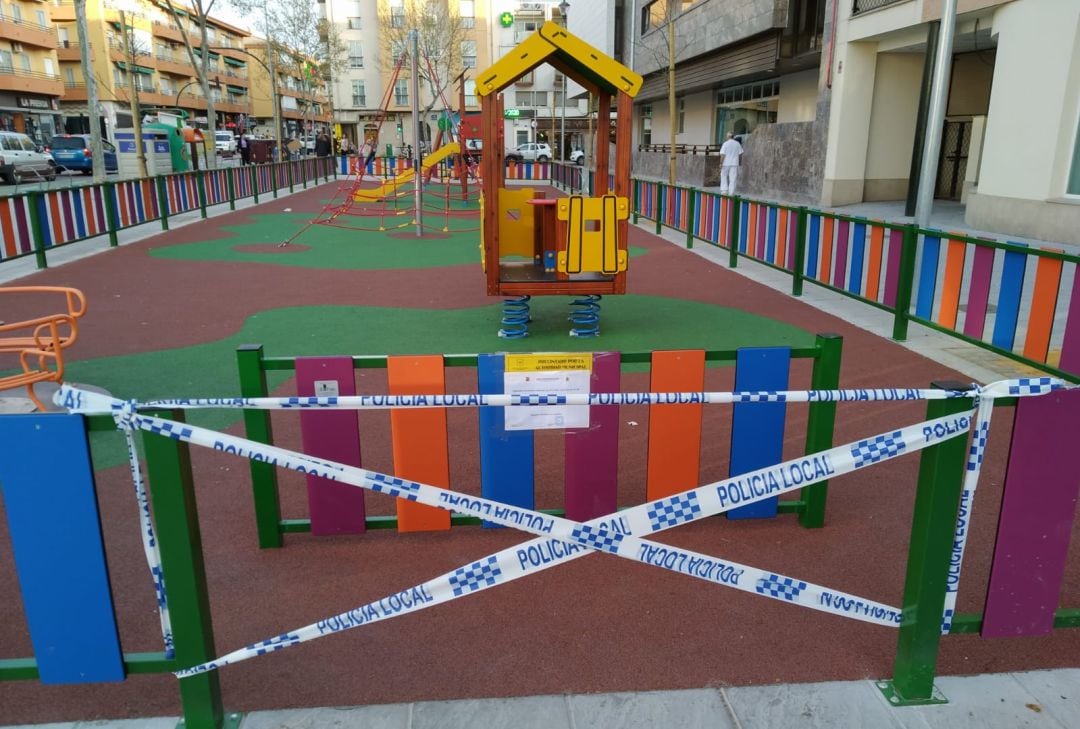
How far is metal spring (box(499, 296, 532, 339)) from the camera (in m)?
8.65

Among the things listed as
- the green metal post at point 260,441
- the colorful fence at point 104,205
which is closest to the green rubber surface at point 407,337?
the green metal post at point 260,441

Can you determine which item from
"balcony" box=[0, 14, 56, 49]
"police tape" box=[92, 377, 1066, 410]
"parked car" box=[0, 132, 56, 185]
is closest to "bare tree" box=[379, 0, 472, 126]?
"parked car" box=[0, 132, 56, 185]

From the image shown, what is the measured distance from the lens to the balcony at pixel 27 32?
176 feet

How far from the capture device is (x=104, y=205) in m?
15.2

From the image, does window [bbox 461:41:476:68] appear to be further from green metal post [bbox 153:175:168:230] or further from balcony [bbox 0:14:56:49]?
green metal post [bbox 153:175:168:230]

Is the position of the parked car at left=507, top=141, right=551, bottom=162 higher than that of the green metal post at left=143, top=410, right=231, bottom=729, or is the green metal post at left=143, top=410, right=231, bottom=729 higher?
the parked car at left=507, top=141, right=551, bottom=162

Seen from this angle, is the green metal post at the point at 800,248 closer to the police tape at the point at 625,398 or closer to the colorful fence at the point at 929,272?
the colorful fence at the point at 929,272

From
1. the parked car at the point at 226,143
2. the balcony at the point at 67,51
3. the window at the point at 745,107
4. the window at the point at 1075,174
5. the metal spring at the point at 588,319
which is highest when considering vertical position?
the balcony at the point at 67,51

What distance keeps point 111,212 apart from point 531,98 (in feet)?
220

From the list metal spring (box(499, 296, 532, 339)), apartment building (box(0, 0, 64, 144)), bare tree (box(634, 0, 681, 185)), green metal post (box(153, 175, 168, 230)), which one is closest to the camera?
metal spring (box(499, 296, 532, 339))

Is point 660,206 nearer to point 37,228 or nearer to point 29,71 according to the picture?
point 37,228

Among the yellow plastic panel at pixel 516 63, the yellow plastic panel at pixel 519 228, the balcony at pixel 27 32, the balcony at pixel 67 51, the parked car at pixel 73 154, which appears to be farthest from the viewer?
the balcony at pixel 67 51

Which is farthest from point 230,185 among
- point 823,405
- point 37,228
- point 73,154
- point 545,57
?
point 823,405

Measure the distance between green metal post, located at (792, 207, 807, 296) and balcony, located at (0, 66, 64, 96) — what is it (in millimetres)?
59937
